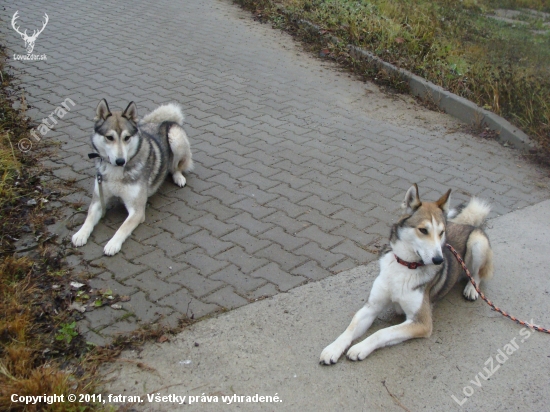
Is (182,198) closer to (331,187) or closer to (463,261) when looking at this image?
(331,187)

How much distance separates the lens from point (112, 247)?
4.64 meters

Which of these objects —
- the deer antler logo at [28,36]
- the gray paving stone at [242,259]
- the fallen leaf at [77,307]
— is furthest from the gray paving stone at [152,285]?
the deer antler logo at [28,36]

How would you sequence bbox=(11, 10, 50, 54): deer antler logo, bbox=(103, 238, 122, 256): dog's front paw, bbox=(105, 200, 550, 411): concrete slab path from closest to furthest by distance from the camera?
1. bbox=(105, 200, 550, 411): concrete slab path
2. bbox=(103, 238, 122, 256): dog's front paw
3. bbox=(11, 10, 50, 54): deer antler logo

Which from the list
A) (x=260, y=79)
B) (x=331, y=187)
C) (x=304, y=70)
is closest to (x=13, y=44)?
(x=260, y=79)

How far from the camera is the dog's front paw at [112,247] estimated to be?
4.62 m

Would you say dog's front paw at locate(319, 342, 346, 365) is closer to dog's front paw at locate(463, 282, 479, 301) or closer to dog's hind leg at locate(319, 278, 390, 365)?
dog's hind leg at locate(319, 278, 390, 365)

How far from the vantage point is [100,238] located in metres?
4.87

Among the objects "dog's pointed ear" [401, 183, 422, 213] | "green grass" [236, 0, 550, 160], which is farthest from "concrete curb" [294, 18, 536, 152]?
"dog's pointed ear" [401, 183, 422, 213]

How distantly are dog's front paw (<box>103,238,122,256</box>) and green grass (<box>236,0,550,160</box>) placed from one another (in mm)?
5501

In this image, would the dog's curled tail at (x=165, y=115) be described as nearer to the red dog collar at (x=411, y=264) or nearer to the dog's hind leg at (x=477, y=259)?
the red dog collar at (x=411, y=264)

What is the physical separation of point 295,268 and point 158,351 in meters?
1.47

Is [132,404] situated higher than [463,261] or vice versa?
[463,261]

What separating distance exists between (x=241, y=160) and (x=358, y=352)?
3.28 meters

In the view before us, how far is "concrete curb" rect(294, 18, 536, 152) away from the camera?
24.2 feet
